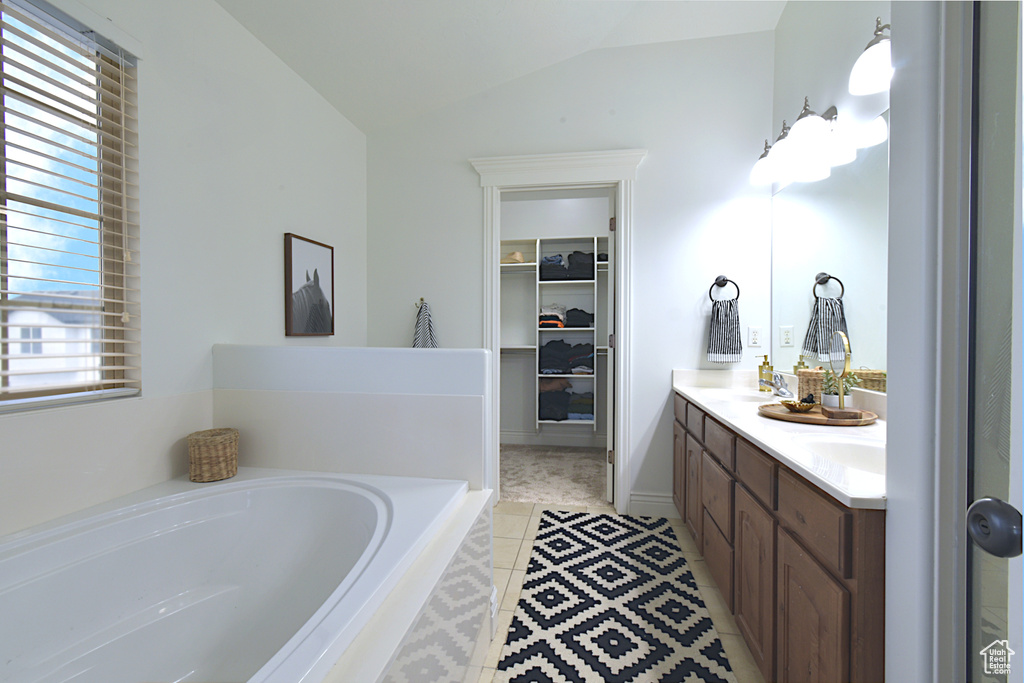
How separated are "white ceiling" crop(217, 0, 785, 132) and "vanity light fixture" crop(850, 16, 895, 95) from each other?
3.60 feet

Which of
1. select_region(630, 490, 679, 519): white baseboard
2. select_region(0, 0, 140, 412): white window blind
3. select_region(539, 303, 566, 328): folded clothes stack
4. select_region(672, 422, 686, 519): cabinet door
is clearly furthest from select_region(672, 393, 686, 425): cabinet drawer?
select_region(0, 0, 140, 412): white window blind

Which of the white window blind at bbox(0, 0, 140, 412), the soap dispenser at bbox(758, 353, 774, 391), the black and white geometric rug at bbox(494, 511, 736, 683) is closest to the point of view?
the white window blind at bbox(0, 0, 140, 412)

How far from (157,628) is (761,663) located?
5.55 feet

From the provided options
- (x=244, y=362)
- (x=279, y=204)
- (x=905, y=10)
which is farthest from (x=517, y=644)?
(x=279, y=204)

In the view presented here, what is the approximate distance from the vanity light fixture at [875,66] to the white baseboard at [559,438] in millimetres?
3180

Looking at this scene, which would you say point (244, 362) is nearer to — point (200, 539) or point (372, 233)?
point (200, 539)

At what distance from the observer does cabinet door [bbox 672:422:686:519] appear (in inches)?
90.0

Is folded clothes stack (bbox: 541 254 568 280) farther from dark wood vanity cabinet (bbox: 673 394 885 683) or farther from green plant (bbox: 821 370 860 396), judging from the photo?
green plant (bbox: 821 370 860 396)

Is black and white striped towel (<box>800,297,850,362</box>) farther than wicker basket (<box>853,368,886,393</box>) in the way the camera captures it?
Yes

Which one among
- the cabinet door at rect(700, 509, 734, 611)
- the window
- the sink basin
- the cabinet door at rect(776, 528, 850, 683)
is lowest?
the cabinet door at rect(700, 509, 734, 611)

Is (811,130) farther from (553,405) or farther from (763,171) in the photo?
(553,405)

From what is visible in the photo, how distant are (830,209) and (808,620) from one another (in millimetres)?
1710

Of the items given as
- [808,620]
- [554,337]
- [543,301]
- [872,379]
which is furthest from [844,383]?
[543,301]

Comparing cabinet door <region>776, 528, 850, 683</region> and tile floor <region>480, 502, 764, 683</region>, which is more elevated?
cabinet door <region>776, 528, 850, 683</region>
